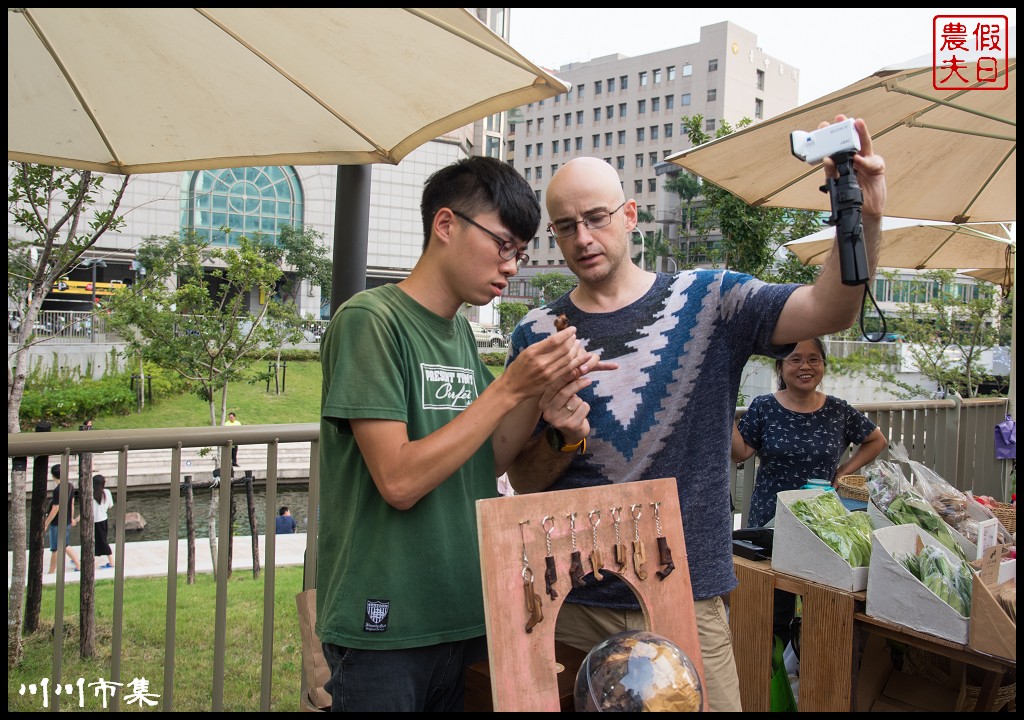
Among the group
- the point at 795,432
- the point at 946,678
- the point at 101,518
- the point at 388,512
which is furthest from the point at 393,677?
the point at 101,518

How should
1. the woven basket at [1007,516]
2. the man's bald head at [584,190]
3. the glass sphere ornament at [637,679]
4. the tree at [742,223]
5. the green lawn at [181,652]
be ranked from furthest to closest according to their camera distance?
the tree at [742,223] → the green lawn at [181,652] → the woven basket at [1007,516] → the man's bald head at [584,190] → the glass sphere ornament at [637,679]

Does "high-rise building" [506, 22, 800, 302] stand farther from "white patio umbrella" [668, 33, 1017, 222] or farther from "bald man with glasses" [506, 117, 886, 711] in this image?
"bald man with glasses" [506, 117, 886, 711]

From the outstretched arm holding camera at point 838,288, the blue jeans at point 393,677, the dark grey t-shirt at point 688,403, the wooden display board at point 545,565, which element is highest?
the outstretched arm holding camera at point 838,288

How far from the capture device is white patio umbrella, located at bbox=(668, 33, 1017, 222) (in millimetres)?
3006

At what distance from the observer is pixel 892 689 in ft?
8.50

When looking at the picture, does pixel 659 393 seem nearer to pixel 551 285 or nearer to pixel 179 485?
pixel 179 485

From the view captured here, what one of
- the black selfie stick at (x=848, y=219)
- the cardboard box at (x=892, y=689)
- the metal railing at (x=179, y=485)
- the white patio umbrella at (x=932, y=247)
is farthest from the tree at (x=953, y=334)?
the black selfie stick at (x=848, y=219)

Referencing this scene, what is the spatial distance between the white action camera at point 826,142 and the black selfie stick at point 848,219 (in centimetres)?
2

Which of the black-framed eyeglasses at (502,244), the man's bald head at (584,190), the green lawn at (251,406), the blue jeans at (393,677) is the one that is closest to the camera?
the blue jeans at (393,677)

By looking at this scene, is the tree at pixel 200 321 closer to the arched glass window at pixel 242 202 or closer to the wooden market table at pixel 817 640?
the wooden market table at pixel 817 640

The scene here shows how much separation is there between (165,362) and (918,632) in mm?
17054

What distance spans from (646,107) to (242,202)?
161 feet

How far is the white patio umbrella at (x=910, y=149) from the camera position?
118 inches

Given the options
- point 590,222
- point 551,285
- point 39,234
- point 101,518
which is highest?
point 551,285
